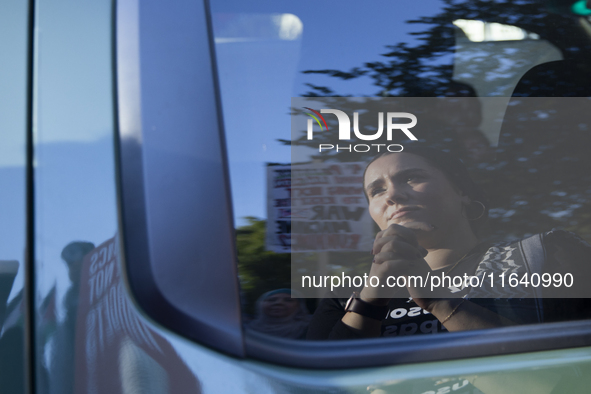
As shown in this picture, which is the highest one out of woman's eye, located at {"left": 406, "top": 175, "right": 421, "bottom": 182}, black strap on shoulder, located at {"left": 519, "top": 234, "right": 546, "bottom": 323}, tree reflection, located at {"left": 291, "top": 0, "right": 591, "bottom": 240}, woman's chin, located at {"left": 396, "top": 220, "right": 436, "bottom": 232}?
tree reflection, located at {"left": 291, "top": 0, "right": 591, "bottom": 240}

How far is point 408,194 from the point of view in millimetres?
907

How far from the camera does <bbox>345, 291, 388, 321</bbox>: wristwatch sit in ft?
3.05

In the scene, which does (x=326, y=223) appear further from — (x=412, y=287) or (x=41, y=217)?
(x=41, y=217)

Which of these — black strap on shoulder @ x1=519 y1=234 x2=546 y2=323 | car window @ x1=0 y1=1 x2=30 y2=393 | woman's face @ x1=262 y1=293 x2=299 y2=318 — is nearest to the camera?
car window @ x1=0 y1=1 x2=30 y2=393

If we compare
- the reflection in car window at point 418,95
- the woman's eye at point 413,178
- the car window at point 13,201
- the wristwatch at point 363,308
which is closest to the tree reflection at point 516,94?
the reflection in car window at point 418,95

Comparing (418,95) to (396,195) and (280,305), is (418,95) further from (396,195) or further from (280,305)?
(280,305)

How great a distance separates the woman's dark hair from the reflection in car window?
2cm

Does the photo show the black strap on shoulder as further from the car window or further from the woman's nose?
the car window

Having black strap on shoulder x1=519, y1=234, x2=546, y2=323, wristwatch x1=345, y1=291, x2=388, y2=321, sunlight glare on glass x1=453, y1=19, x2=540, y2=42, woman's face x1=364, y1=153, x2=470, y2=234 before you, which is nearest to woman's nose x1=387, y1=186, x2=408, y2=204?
woman's face x1=364, y1=153, x2=470, y2=234

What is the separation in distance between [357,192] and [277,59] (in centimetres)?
32

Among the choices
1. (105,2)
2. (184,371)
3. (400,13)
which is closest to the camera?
(184,371)

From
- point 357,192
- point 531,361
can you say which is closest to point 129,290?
point 357,192

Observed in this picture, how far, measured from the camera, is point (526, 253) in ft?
3.36

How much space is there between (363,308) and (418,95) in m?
0.47
